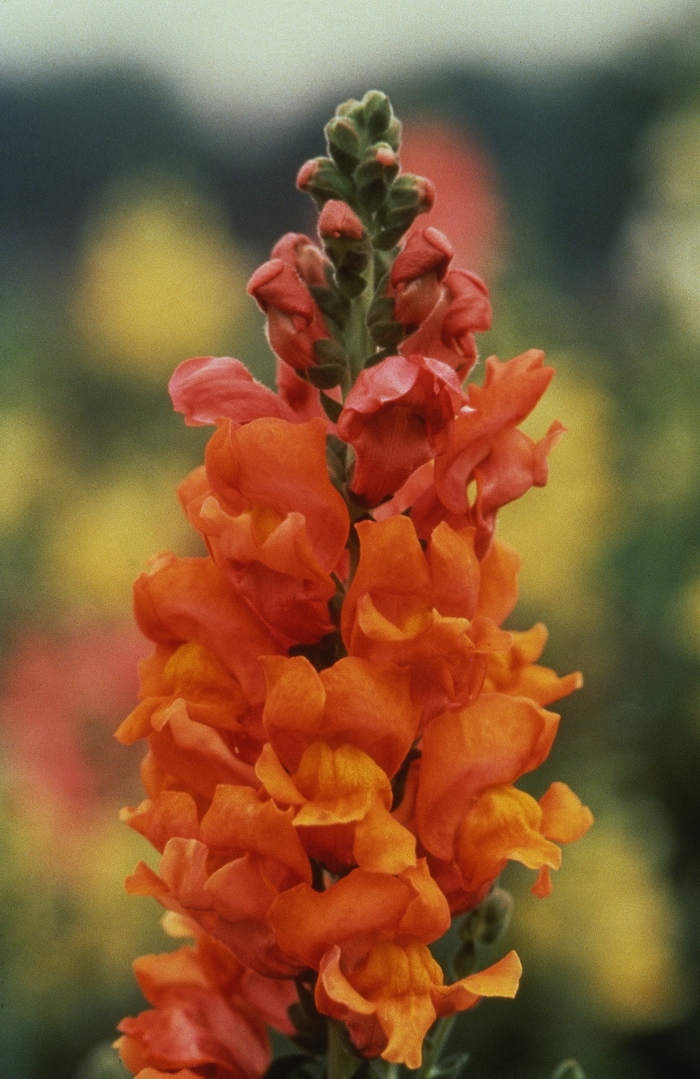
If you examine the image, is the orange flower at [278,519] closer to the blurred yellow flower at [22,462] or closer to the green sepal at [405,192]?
the green sepal at [405,192]

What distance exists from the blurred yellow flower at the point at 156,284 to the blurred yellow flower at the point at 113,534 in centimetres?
79

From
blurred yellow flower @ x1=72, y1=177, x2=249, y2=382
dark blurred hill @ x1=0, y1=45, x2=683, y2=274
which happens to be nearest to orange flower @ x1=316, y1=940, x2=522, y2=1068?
blurred yellow flower @ x1=72, y1=177, x2=249, y2=382

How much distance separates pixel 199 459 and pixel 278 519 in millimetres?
3079

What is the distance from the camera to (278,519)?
37.7 inches

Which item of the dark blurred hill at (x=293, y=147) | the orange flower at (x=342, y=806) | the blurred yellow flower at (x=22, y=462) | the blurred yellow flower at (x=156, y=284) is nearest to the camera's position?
the orange flower at (x=342, y=806)

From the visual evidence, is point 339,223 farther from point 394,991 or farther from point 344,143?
point 394,991

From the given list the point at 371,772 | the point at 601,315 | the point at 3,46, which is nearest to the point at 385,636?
the point at 371,772

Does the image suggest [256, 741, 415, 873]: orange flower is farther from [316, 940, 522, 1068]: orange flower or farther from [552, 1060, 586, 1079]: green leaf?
[552, 1060, 586, 1079]: green leaf

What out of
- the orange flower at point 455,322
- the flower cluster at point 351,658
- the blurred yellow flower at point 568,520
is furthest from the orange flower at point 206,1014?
the blurred yellow flower at point 568,520

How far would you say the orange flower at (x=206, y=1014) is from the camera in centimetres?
106

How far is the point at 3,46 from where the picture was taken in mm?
1982

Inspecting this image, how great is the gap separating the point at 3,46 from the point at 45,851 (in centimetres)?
146

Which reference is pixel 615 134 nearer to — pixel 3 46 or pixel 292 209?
pixel 292 209

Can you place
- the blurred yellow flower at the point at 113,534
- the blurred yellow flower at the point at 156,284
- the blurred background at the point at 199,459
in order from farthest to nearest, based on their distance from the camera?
the blurred yellow flower at the point at 156,284 → the blurred yellow flower at the point at 113,534 → the blurred background at the point at 199,459
